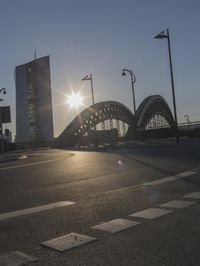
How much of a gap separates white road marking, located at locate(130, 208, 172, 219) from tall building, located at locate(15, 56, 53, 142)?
12444 centimetres

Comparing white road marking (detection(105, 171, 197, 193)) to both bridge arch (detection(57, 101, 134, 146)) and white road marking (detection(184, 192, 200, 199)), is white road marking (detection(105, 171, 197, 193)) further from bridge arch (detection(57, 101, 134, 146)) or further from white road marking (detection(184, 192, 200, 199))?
bridge arch (detection(57, 101, 134, 146))

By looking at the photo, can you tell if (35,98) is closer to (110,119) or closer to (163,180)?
(110,119)

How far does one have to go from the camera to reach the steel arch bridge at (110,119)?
103 meters

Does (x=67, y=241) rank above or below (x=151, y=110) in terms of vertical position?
below

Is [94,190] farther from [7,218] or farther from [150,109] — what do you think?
[150,109]

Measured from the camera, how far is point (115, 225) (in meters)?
7.65

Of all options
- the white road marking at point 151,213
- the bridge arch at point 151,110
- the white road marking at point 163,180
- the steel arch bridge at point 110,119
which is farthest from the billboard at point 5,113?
the bridge arch at point 151,110

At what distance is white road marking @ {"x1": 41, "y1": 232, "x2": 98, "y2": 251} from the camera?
21.2 ft

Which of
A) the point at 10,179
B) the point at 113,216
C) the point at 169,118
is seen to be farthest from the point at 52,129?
the point at 113,216

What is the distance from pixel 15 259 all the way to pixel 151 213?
3.24 meters

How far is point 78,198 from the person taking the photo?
10.9 m

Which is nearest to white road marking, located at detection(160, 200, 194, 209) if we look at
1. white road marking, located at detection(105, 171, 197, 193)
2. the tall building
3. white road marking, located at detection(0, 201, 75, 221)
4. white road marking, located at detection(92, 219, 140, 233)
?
white road marking, located at detection(92, 219, 140, 233)

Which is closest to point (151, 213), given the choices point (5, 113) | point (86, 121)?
point (5, 113)

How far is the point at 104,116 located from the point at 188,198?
353 feet
